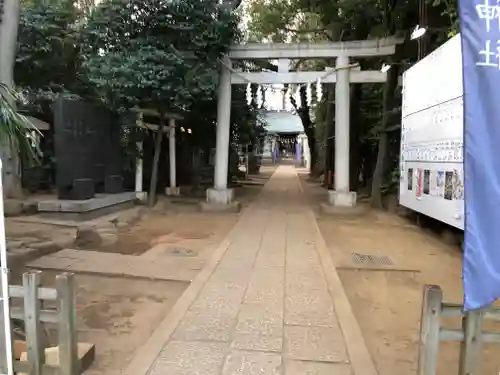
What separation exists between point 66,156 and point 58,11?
6.27m

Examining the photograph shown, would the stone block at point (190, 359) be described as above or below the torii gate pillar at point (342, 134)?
below

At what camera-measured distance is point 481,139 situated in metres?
2.35

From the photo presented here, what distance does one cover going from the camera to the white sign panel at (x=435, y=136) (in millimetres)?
7609

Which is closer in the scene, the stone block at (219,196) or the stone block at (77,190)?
the stone block at (77,190)

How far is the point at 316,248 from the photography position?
836 cm

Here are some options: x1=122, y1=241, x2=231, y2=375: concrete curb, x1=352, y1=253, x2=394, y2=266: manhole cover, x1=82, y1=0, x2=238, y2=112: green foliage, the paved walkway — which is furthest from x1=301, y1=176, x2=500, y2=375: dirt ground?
x1=82, y1=0, x2=238, y2=112: green foliage

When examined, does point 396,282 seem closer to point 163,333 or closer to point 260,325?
point 260,325

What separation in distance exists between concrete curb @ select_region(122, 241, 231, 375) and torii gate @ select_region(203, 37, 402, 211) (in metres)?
7.85

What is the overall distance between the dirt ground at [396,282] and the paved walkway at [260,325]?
0.96ft

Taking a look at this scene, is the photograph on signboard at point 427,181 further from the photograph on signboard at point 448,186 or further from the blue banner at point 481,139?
the blue banner at point 481,139

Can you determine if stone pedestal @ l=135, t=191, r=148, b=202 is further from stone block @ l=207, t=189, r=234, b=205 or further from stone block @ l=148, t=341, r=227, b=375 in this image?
stone block @ l=148, t=341, r=227, b=375

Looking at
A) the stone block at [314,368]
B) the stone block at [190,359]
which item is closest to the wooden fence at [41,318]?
the stone block at [190,359]

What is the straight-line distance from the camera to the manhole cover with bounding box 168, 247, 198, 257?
7.87 m

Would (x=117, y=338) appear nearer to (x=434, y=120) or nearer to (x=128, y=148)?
(x=434, y=120)
